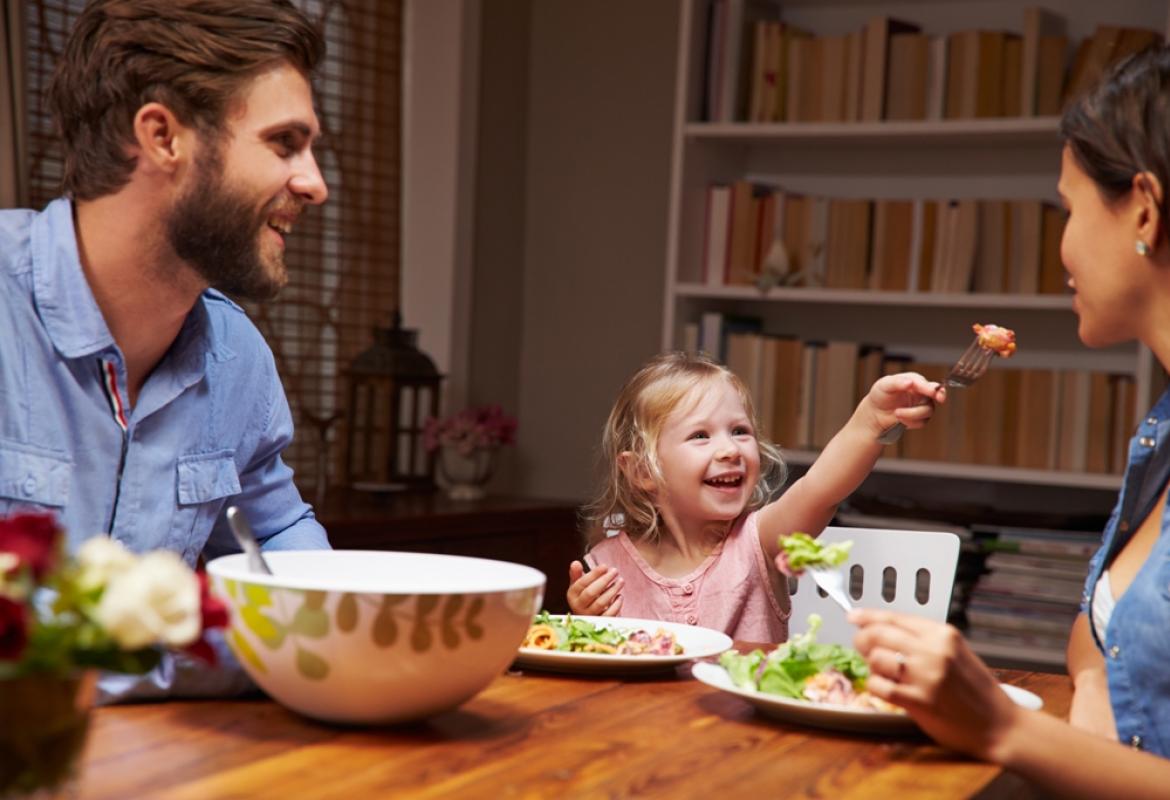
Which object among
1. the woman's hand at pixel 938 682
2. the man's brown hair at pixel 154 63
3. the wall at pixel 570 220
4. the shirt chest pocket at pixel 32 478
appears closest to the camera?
the woman's hand at pixel 938 682

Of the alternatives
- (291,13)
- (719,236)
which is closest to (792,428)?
(719,236)

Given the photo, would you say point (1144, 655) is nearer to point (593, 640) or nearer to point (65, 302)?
point (593, 640)

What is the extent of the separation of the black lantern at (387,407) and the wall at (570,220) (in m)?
0.48

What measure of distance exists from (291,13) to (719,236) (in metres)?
2.21

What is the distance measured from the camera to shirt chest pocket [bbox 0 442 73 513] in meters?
1.51

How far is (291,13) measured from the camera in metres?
1.69

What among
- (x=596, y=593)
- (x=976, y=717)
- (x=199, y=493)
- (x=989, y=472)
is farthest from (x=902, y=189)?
(x=976, y=717)

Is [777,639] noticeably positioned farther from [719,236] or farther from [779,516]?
[719,236]

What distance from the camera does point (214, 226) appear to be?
5.43ft

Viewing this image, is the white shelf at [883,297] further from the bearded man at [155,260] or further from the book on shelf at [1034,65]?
the bearded man at [155,260]

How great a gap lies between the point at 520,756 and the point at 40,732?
42 centimetres

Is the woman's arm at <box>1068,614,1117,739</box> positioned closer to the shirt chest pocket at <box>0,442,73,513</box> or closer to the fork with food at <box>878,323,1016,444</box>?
the fork with food at <box>878,323,1016,444</box>

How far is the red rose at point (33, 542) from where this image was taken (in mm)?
736

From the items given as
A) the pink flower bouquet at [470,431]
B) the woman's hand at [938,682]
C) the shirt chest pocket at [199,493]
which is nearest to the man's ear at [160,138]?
the shirt chest pocket at [199,493]
